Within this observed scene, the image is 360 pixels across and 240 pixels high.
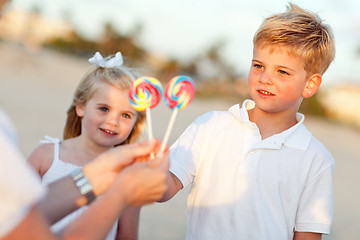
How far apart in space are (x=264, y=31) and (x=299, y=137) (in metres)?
0.70

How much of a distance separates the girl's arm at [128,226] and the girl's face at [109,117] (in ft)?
1.71

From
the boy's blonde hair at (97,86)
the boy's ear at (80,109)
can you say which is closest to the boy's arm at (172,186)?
the boy's blonde hair at (97,86)

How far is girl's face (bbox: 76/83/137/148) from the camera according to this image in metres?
3.17

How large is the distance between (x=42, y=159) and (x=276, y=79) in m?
1.69

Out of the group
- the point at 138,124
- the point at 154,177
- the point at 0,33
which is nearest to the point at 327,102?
the point at 0,33

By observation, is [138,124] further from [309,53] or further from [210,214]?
[309,53]

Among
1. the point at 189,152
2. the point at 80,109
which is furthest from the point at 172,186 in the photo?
the point at 80,109

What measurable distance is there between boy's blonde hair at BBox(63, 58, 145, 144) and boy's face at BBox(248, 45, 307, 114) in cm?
98

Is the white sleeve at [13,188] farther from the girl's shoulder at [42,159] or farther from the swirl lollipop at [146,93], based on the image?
the girl's shoulder at [42,159]

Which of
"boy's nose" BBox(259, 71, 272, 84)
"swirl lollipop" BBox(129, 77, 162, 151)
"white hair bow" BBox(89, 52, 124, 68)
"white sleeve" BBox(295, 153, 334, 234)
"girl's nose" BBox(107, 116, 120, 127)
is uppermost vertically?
"white hair bow" BBox(89, 52, 124, 68)

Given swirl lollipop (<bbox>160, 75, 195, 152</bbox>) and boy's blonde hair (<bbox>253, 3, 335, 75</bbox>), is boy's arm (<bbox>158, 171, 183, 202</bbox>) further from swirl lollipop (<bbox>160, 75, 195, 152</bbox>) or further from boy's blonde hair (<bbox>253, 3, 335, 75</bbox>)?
boy's blonde hair (<bbox>253, 3, 335, 75</bbox>)

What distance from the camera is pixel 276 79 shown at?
2.73 meters

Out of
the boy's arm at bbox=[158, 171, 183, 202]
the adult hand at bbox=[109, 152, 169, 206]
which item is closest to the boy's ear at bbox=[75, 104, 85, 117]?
the boy's arm at bbox=[158, 171, 183, 202]

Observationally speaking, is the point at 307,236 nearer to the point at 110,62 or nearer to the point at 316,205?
the point at 316,205
